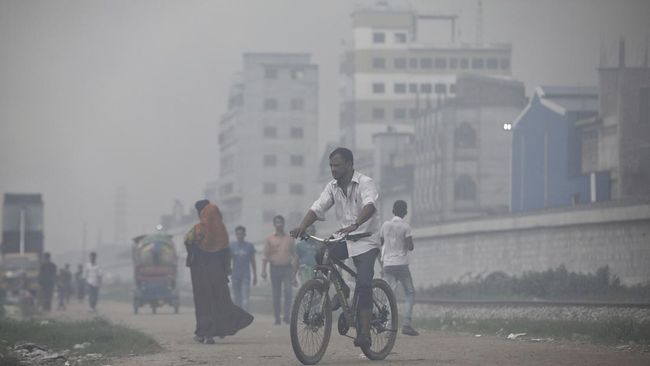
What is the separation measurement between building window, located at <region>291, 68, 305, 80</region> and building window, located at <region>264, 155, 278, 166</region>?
281 inches

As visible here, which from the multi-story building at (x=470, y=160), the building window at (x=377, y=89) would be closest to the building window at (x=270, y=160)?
the building window at (x=377, y=89)

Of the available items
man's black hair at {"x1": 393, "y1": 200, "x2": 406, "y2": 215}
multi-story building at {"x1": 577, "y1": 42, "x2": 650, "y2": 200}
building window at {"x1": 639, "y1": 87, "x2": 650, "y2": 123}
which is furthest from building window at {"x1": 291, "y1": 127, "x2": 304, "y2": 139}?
man's black hair at {"x1": 393, "y1": 200, "x2": 406, "y2": 215}

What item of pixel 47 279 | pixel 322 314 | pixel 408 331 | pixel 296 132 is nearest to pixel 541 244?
→ pixel 47 279

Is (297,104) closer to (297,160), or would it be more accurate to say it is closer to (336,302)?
(297,160)

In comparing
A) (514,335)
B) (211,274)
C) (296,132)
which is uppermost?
(296,132)

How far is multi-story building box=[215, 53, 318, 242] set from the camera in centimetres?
11438

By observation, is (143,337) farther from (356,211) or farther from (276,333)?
(356,211)

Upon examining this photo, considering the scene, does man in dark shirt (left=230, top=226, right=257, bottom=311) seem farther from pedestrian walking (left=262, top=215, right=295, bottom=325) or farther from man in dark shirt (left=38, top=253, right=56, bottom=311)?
man in dark shirt (left=38, top=253, right=56, bottom=311)

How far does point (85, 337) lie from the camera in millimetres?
16781

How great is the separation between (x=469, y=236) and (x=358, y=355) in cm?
3303

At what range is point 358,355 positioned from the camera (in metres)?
12.7

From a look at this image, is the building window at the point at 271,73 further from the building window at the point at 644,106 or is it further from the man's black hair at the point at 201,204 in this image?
the man's black hair at the point at 201,204

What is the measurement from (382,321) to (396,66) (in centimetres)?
12057

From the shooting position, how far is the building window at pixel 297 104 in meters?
115
